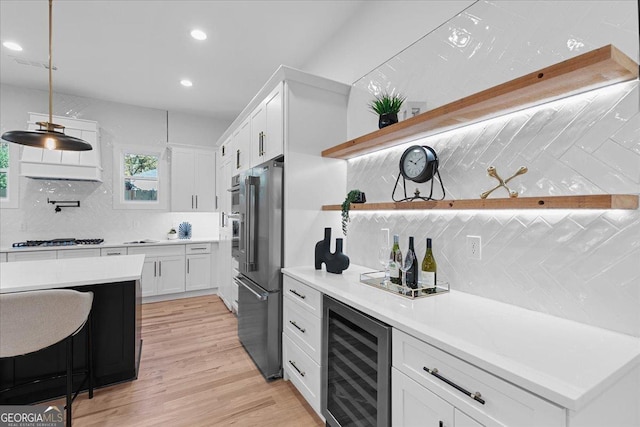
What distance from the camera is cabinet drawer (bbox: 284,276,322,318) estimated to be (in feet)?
6.36

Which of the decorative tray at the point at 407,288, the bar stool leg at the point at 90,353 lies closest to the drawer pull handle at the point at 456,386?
the decorative tray at the point at 407,288

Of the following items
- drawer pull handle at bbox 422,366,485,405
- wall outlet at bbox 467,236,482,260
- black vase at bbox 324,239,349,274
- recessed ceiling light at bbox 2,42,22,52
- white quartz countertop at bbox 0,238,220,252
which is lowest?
drawer pull handle at bbox 422,366,485,405

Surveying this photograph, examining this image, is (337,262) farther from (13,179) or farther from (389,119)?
(13,179)

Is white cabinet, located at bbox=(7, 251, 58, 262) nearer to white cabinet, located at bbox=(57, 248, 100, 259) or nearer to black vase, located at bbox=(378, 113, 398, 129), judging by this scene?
white cabinet, located at bbox=(57, 248, 100, 259)

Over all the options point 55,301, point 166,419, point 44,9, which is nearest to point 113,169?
point 44,9

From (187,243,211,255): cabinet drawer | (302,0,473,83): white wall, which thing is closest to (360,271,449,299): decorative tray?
(302,0,473,83): white wall

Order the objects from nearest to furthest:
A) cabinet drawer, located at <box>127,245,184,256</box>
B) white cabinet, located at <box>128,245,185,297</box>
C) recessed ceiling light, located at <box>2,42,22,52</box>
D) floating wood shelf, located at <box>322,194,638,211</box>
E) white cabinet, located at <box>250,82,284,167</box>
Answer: floating wood shelf, located at <box>322,194,638,211</box>, white cabinet, located at <box>250,82,284,167</box>, recessed ceiling light, located at <box>2,42,22,52</box>, cabinet drawer, located at <box>127,245,184,256</box>, white cabinet, located at <box>128,245,185,297</box>

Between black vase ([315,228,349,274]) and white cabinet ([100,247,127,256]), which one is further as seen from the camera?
white cabinet ([100,247,127,256])

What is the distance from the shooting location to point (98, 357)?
2305mm

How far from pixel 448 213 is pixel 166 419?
7.55 ft

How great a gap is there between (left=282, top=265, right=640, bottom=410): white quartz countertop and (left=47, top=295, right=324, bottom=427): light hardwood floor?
3.70ft

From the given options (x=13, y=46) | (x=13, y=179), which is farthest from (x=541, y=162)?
(x=13, y=179)

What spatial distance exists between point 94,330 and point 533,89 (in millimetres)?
3126

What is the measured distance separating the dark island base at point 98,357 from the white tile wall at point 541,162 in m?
2.30
